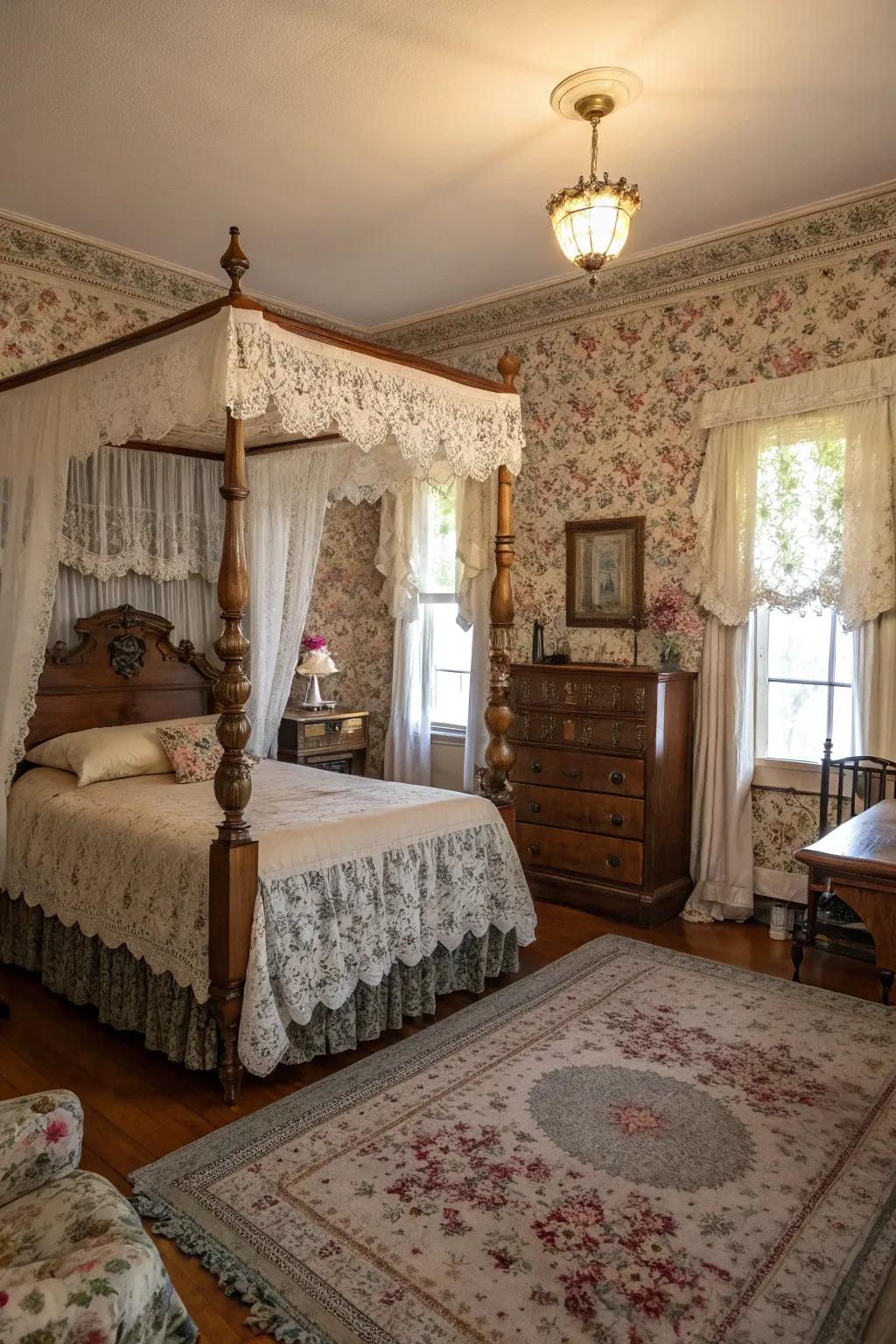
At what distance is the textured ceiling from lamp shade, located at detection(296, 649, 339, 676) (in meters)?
2.25

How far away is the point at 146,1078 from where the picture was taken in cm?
300

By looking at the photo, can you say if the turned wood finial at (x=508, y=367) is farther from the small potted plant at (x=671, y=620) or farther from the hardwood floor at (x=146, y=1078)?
the hardwood floor at (x=146, y=1078)

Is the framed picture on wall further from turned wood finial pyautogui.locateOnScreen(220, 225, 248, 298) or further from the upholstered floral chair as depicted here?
the upholstered floral chair

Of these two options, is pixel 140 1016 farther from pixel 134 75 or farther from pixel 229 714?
pixel 134 75

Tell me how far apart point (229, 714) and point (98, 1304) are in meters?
1.78

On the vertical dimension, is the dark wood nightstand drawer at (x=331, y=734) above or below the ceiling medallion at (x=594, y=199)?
below

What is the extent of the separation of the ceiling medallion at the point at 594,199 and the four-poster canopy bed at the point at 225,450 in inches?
27.1

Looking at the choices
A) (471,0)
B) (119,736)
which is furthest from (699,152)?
(119,736)

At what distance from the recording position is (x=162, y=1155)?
2555 millimetres

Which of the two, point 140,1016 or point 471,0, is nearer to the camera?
point 471,0

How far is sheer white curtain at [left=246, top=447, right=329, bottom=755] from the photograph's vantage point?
480 centimetres

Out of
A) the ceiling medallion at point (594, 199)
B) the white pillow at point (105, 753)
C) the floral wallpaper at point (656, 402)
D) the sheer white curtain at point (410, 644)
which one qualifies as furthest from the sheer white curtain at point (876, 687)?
the white pillow at point (105, 753)

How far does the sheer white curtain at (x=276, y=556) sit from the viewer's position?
15.8ft

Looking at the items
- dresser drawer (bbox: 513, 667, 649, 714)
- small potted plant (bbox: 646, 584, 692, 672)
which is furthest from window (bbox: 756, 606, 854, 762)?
dresser drawer (bbox: 513, 667, 649, 714)
